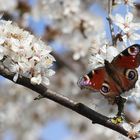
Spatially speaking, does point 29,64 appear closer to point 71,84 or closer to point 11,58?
point 11,58

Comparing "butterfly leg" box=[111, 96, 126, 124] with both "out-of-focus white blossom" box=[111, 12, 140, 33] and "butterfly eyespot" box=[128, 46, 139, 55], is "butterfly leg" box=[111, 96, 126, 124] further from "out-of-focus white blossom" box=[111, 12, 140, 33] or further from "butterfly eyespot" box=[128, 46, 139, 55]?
"out-of-focus white blossom" box=[111, 12, 140, 33]

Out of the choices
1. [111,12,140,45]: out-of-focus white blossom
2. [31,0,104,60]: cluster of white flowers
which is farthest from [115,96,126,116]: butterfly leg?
[31,0,104,60]: cluster of white flowers

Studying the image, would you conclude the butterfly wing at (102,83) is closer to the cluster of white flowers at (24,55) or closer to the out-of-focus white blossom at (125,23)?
the cluster of white flowers at (24,55)

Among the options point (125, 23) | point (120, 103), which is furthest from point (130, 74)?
point (125, 23)

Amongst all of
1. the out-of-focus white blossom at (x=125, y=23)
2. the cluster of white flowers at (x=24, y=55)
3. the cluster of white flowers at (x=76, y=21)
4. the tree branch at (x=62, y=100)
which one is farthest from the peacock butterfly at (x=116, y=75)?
the cluster of white flowers at (x=76, y=21)

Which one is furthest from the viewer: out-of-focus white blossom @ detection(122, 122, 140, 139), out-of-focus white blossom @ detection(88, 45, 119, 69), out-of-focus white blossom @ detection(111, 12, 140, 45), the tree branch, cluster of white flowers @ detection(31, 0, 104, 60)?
cluster of white flowers @ detection(31, 0, 104, 60)

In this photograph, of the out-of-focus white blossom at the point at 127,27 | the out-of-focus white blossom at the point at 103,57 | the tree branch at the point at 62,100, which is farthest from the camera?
the out-of-focus white blossom at the point at 127,27
